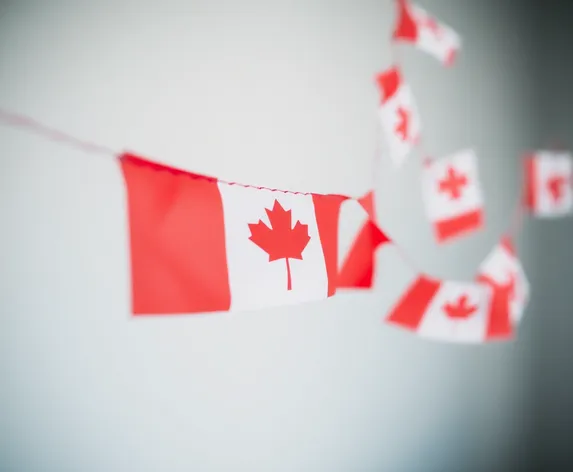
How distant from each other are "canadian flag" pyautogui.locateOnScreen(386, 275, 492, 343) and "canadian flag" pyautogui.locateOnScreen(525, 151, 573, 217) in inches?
26.0

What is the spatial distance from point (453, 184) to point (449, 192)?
0.08ft

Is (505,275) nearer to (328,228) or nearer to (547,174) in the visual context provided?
(547,174)

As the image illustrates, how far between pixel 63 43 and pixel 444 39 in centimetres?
90

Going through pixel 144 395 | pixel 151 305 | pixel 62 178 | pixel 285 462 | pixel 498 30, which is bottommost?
pixel 285 462

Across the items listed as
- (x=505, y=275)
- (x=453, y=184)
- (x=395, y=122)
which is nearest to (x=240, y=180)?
(x=395, y=122)

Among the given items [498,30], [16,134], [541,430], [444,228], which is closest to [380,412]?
[444,228]

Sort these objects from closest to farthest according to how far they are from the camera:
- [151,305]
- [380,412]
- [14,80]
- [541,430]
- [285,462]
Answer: [151,305]
[14,80]
[285,462]
[380,412]
[541,430]

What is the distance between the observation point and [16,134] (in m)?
0.75

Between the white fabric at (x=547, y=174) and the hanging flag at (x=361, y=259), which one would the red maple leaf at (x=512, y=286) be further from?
the hanging flag at (x=361, y=259)

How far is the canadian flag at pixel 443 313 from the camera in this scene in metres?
1.10

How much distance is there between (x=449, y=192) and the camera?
1.25 meters

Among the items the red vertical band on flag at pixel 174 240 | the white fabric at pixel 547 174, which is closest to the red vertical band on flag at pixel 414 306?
the red vertical band on flag at pixel 174 240

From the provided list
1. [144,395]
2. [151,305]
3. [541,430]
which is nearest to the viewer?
[151,305]

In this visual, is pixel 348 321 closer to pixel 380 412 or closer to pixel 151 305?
pixel 380 412
